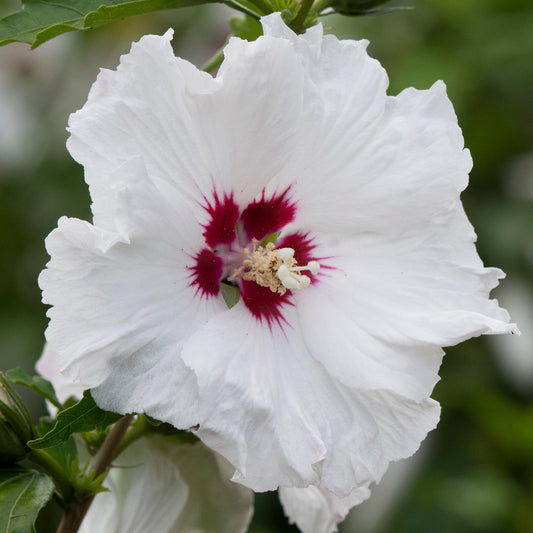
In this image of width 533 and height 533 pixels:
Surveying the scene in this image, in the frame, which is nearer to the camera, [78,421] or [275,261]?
[78,421]

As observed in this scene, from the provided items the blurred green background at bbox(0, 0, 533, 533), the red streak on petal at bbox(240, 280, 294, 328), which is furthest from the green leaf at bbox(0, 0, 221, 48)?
the blurred green background at bbox(0, 0, 533, 533)

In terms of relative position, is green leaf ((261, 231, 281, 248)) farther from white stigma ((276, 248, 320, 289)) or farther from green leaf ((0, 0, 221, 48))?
green leaf ((0, 0, 221, 48))

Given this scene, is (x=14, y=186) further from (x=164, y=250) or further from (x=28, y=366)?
(x=164, y=250)

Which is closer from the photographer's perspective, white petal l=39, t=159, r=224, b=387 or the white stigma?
white petal l=39, t=159, r=224, b=387

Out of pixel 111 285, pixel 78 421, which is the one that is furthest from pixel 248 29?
pixel 78 421

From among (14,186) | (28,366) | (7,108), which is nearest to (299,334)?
(28,366)

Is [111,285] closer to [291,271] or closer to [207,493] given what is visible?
[291,271]

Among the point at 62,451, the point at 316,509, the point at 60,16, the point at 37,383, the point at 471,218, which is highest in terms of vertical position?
the point at 60,16

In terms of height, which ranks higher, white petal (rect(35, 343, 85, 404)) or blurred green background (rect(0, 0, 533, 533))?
white petal (rect(35, 343, 85, 404))
